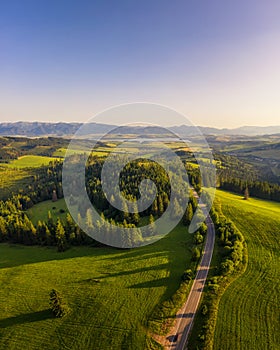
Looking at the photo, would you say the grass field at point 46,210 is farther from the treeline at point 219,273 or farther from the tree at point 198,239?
the treeline at point 219,273

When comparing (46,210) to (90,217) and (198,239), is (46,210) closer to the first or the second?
(90,217)

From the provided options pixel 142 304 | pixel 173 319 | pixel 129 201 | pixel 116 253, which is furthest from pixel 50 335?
pixel 129 201

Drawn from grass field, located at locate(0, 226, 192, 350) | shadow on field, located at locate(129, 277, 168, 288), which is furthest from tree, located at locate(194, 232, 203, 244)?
shadow on field, located at locate(129, 277, 168, 288)

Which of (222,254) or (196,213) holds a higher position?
(196,213)

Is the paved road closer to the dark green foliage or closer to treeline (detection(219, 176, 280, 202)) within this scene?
the dark green foliage

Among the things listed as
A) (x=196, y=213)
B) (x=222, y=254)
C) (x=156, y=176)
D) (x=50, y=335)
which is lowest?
(x=50, y=335)

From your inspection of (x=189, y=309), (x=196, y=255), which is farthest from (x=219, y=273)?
(x=189, y=309)

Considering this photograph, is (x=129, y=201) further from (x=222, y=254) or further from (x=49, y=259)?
(x=222, y=254)
